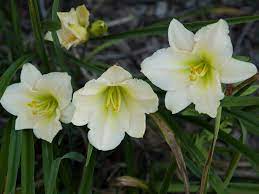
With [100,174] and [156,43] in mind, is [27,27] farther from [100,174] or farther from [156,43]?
[100,174]

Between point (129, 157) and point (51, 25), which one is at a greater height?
point (51, 25)

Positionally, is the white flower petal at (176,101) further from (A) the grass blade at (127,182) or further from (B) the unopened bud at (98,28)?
(B) the unopened bud at (98,28)

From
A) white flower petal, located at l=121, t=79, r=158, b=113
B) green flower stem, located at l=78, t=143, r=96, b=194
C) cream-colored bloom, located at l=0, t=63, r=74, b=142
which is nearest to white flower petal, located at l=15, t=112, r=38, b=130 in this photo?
cream-colored bloom, located at l=0, t=63, r=74, b=142

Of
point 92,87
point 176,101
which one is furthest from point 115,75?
→ point 176,101

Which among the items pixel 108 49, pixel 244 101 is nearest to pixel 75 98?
pixel 244 101

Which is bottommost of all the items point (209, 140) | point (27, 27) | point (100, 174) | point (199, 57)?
point (100, 174)

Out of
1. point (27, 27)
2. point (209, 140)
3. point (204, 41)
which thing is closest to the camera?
point (204, 41)

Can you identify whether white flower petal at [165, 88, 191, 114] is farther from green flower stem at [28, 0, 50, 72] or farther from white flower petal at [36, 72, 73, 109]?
green flower stem at [28, 0, 50, 72]

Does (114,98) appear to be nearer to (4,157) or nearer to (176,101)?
(176,101)
